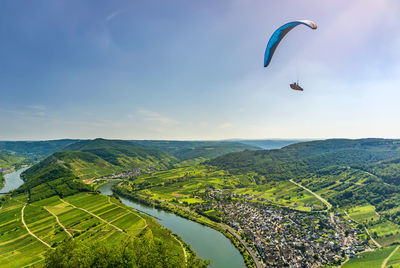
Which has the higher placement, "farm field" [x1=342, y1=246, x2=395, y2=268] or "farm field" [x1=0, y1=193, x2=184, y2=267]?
"farm field" [x1=0, y1=193, x2=184, y2=267]

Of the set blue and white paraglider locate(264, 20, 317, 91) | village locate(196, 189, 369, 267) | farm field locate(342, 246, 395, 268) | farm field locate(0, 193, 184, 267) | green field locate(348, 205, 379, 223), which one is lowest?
green field locate(348, 205, 379, 223)

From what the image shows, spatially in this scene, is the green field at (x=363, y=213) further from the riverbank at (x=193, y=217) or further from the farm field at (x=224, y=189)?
the riverbank at (x=193, y=217)

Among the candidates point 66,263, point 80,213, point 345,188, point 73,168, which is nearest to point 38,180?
point 73,168

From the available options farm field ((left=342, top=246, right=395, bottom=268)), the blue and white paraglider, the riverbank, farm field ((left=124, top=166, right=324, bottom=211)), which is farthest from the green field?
the blue and white paraglider

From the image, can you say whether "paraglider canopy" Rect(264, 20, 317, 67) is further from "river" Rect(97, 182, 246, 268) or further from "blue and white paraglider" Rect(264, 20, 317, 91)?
"river" Rect(97, 182, 246, 268)

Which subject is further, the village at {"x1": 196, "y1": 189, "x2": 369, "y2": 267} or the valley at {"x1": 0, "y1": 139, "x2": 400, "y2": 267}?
the valley at {"x1": 0, "y1": 139, "x2": 400, "y2": 267}

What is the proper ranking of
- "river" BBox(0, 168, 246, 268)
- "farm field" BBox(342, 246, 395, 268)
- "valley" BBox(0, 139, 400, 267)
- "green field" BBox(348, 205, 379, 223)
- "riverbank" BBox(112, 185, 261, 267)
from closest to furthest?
"farm field" BBox(342, 246, 395, 268)
"river" BBox(0, 168, 246, 268)
"riverbank" BBox(112, 185, 261, 267)
"valley" BBox(0, 139, 400, 267)
"green field" BBox(348, 205, 379, 223)
